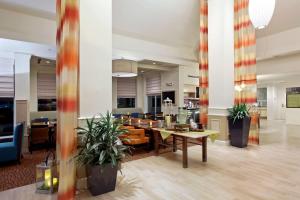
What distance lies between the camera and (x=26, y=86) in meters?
5.70

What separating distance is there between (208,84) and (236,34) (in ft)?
5.60

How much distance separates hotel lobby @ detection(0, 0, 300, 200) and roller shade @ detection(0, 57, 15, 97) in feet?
0.08

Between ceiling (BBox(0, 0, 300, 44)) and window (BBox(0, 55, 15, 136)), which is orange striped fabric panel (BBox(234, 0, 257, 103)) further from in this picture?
window (BBox(0, 55, 15, 136))

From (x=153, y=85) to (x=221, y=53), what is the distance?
5926mm

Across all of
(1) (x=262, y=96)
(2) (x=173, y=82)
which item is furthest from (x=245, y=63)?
(1) (x=262, y=96)

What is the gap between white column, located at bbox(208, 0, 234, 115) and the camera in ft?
18.6

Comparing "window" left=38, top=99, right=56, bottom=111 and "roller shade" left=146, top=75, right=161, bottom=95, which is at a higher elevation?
"roller shade" left=146, top=75, right=161, bottom=95

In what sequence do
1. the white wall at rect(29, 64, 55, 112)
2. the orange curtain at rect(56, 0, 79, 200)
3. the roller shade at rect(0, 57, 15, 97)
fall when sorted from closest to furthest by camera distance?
the orange curtain at rect(56, 0, 79, 200), the roller shade at rect(0, 57, 15, 97), the white wall at rect(29, 64, 55, 112)

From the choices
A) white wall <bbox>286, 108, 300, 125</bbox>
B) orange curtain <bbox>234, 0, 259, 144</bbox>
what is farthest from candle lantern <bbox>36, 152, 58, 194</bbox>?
white wall <bbox>286, 108, 300, 125</bbox>

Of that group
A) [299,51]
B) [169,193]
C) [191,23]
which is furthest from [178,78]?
[169,193]

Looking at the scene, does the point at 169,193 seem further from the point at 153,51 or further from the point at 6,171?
the point at 153,51

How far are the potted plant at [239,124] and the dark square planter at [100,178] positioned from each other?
3896 millimetres

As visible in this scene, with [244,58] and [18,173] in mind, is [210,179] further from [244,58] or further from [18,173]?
[244,58]

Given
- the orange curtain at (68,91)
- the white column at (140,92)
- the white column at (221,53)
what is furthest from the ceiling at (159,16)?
the white column at (140,92)
